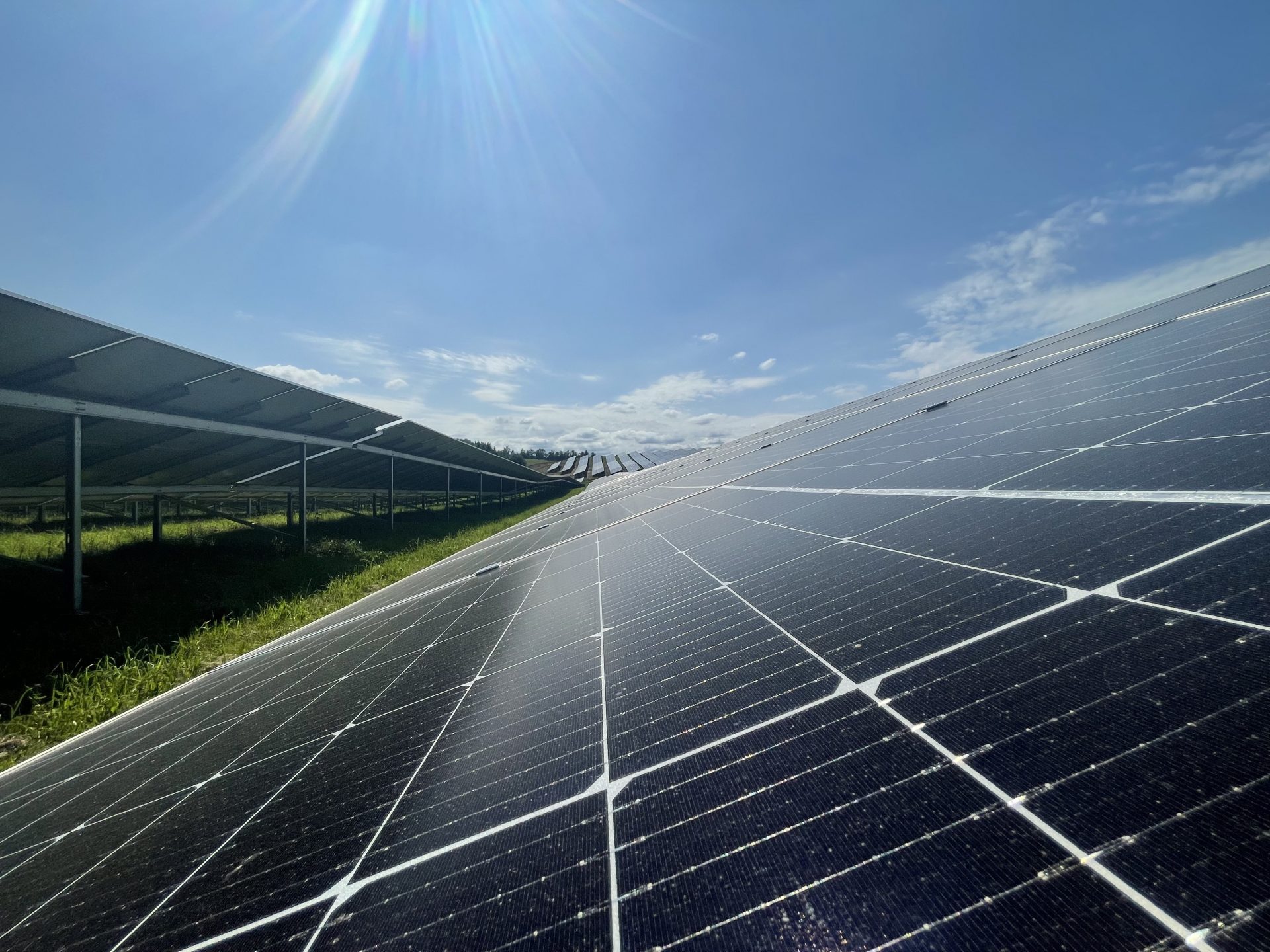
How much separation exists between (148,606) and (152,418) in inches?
176

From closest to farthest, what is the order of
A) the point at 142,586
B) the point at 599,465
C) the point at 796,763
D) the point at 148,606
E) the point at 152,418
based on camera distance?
the point at 796,763
the point at 148,606
the point at 152,418
the point at 142,586
the point at 599,465

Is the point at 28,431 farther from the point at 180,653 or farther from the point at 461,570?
the point at 461,570

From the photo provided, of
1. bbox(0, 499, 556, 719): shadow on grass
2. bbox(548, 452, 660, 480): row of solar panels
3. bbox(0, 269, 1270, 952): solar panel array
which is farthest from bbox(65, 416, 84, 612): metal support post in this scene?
bbox(548, 452, 660, 480): row of solar panels

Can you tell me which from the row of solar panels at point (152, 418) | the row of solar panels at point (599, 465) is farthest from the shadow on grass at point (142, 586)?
the row of solar panels at point (599, 465)

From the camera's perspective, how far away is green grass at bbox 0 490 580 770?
316 inches

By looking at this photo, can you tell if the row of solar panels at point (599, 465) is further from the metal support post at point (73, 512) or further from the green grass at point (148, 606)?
the metal support post at point (73, 512)

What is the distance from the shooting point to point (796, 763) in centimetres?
174

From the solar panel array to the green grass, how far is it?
178 inches

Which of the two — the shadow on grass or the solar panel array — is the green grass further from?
the solar panel array

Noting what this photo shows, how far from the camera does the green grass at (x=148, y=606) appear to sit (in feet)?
26.3

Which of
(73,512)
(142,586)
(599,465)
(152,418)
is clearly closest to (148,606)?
(142,586)

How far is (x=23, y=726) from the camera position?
23.9ft

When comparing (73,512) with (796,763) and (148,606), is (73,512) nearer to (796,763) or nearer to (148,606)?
(148,606)

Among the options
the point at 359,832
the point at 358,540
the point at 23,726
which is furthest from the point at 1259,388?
the point at 358,540
